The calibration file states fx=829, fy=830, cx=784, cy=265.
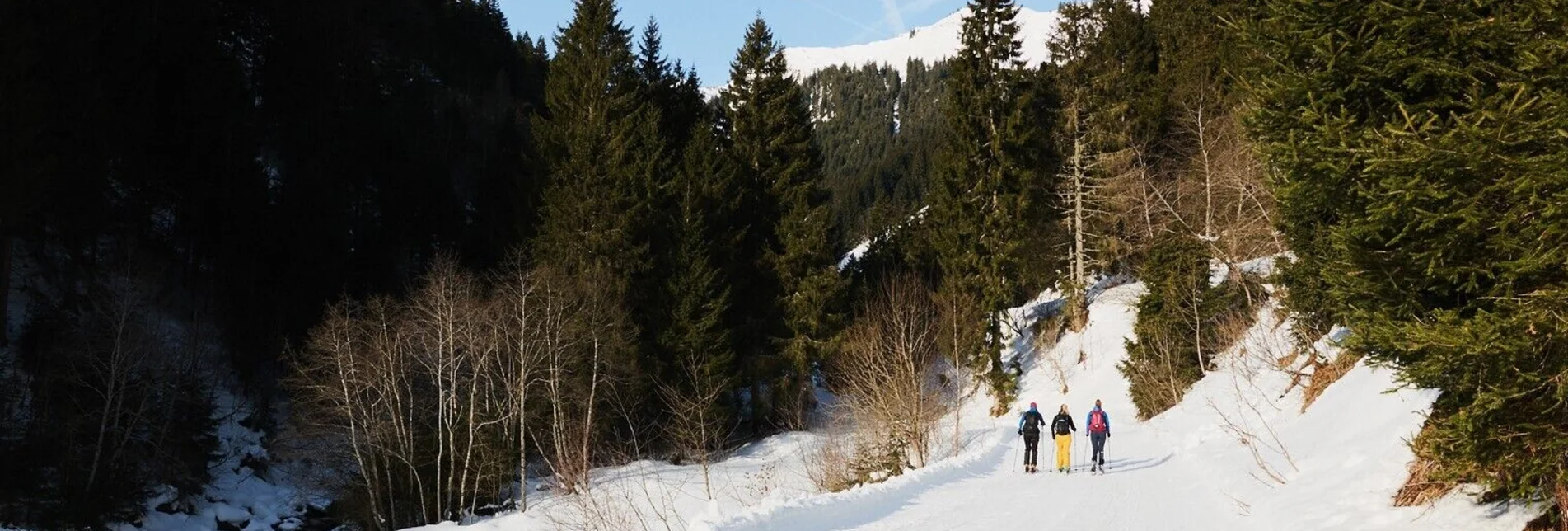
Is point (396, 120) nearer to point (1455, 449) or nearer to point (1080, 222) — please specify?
point (1080, 222)

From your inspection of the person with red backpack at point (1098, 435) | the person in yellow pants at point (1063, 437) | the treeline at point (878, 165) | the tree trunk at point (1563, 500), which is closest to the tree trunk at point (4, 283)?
the treeline at point (878, 165)

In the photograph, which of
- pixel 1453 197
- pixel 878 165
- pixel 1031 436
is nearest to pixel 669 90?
pixel 1031 436

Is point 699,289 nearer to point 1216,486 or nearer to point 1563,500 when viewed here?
point 1216,486

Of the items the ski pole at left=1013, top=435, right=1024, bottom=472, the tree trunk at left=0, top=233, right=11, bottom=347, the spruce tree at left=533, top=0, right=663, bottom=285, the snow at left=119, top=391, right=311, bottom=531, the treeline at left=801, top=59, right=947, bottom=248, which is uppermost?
the treeline at left=801, top=59, right=947, bottom=248

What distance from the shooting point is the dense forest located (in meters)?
21.0

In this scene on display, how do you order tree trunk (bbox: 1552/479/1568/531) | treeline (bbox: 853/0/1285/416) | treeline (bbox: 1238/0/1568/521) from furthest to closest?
treeline (bbox: 853/0/1285/416), tree trunk (bbox: 1552/479/1568/531), treeline (bbox: 1238/0/1568/521)

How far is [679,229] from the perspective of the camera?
31594 mm

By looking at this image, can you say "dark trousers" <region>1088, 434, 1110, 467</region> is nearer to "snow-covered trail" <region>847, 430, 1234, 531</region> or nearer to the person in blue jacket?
"snow-covered trail" <region>847, 430, 1234, 531</region>

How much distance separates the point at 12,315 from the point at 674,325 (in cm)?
1911

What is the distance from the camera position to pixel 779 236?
109ft

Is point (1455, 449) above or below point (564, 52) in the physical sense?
below

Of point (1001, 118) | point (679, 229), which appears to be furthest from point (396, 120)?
point (1001, 118)

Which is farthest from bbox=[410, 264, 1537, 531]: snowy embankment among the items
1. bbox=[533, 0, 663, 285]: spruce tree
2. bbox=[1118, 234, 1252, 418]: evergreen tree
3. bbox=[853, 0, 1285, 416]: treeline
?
bbox=[533, 0, 663, 285]: spruce tree

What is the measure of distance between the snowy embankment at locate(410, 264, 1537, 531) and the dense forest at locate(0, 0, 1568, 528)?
1.34 meters
